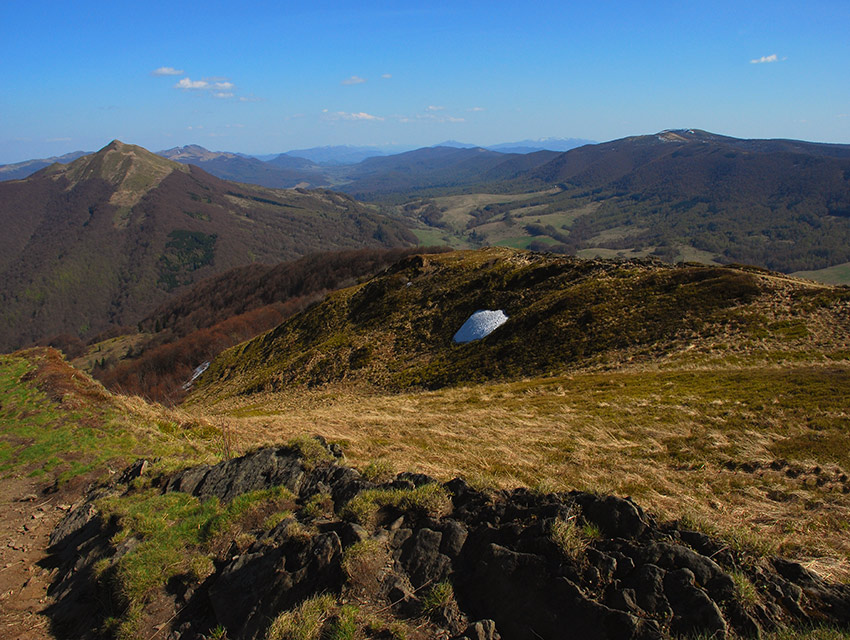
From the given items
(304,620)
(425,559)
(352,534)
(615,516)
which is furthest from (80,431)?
(615,516)

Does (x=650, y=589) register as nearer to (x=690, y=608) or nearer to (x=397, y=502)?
(x=690, y=608)

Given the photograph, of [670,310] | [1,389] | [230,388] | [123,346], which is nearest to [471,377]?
[670,310]

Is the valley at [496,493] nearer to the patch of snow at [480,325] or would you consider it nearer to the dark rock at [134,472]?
the dark rock at [134,472]

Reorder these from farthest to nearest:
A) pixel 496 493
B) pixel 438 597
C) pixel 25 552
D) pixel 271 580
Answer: pixel 25 552
pixel 496 493
pixel 271 580
pixel 438 597

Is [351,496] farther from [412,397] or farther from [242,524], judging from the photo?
[412,397]

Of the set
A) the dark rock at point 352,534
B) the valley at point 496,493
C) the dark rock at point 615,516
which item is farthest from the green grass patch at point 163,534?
the dark rock at point 615,516

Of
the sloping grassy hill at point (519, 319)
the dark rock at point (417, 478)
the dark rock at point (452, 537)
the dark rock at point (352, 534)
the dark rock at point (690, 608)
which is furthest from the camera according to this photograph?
the sloping grassy hill at point (519, 319)

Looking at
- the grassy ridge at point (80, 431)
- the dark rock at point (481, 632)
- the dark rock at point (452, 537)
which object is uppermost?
the dark rock at point (481, 632)
